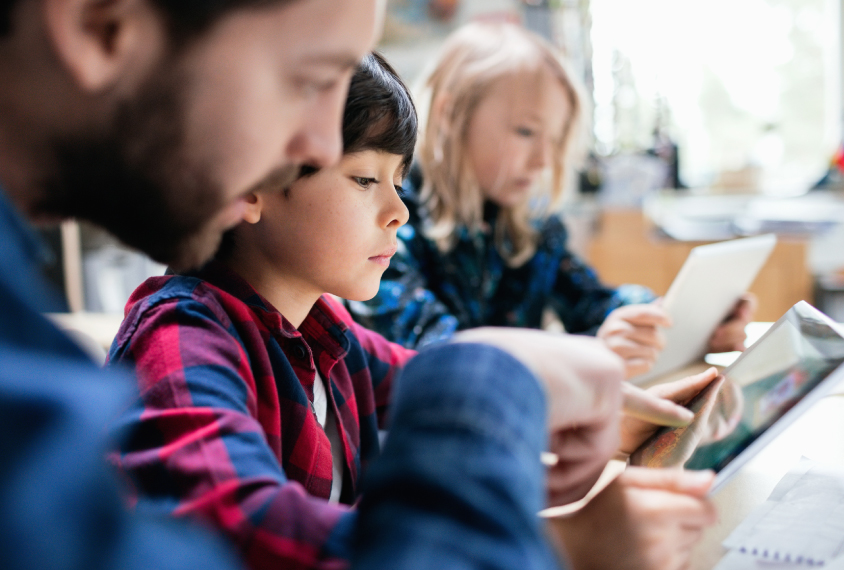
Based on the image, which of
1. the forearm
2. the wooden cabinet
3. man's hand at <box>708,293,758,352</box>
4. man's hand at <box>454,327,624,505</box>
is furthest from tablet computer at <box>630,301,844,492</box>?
the wooden cabinet

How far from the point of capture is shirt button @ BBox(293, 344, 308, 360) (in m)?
0.62

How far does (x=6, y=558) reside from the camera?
21cm

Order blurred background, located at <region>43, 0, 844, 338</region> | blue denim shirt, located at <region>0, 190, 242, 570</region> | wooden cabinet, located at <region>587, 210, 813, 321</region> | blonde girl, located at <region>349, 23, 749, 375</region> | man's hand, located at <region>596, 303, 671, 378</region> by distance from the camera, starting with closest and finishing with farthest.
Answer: blue denim shirt, located at <region>0, 190, 242, 570</region>, man's hand, located at <region>596, 303, 671, 378</region>, blonde girl, located at <region>349, 23, 749, 375</region>, wooden cabinet, located at <region>587, 210, 813, 321</region>, blurred background, located at <region>43, 0, 844, 338</region>

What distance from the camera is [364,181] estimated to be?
0.69 metres

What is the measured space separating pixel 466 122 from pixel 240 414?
1.07 metres

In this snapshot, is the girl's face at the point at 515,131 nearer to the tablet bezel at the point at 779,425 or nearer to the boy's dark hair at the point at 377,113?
the boy's dark hair at the point at 377,113

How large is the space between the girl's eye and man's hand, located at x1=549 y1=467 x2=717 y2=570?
375 mm

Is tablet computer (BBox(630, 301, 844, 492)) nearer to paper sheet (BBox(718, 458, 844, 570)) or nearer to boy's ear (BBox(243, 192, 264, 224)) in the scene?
paper sheet (BBox(718, 458, 844, 570))

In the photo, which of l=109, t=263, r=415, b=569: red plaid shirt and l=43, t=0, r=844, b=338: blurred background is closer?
l=109, t=263, r=415, b=569: red plaid shirt

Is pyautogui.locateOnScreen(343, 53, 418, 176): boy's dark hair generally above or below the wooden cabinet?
above

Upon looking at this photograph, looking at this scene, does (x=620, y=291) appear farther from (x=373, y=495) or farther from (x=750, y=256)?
(x=373, y=495)

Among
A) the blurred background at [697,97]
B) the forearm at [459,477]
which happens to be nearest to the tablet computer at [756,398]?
the forearm at [459,477]

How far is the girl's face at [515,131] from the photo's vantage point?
137 centimetres

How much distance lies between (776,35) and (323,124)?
326 centimetres
